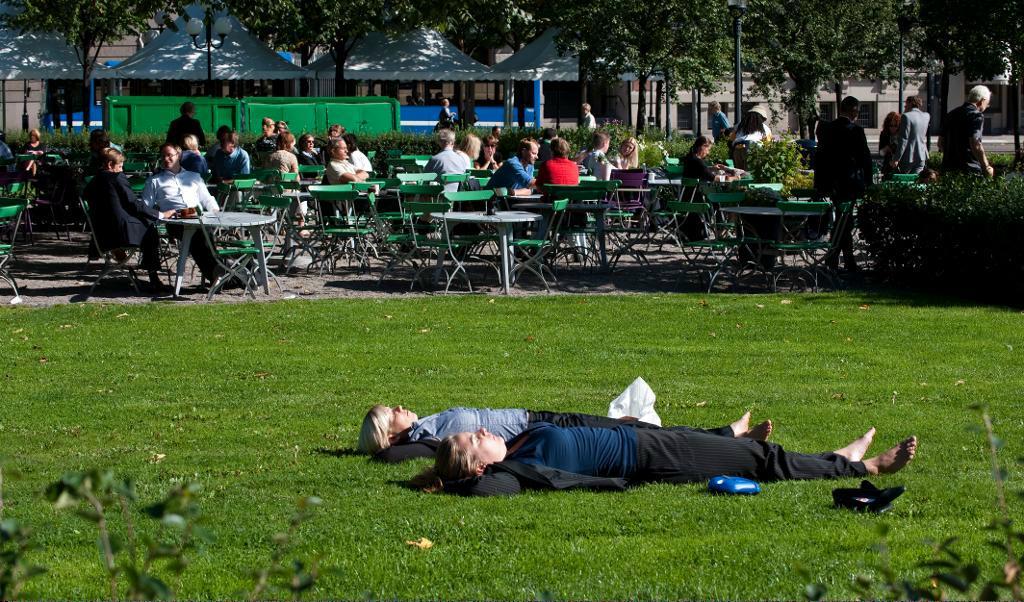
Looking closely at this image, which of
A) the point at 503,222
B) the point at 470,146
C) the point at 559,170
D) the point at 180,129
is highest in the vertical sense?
the point at 180,129

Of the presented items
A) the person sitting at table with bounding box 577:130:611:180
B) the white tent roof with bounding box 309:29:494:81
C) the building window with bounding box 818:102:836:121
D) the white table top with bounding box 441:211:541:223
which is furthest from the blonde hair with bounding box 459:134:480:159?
the building window with bounding box 818:102:836:121

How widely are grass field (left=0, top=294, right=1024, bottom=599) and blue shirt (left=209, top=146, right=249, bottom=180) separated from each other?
5.62 meters

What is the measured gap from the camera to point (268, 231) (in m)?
19.7

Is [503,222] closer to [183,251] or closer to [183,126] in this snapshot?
[183,251]

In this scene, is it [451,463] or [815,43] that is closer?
[451,463]

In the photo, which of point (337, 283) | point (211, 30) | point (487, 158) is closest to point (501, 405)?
point (337, 283)

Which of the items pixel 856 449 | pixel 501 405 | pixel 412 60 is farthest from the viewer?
pixel 412 60

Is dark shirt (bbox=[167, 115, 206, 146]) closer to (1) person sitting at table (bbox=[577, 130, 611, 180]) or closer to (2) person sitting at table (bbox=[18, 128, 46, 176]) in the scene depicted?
(2) person sitting at table (bbox=[18, 128, 46, 176])

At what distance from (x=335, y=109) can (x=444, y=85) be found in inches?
848

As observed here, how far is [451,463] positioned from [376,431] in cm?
93

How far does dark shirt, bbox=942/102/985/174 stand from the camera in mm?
15805

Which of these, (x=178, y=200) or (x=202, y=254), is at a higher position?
(x=178, y=200)

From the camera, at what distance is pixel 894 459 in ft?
22.2

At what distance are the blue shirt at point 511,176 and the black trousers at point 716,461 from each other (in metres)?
9.93
